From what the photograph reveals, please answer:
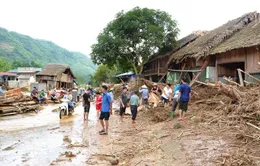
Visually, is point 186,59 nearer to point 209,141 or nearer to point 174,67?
point 174,67

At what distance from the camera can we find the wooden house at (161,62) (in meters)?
28.6

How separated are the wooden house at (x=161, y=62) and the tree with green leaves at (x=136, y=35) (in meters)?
1.11

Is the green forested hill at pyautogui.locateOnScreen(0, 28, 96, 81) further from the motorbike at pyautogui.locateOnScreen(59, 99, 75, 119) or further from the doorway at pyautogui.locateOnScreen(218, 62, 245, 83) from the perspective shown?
the doorway at pyautogui.locateOnScreen(218, 62, 245, 83)

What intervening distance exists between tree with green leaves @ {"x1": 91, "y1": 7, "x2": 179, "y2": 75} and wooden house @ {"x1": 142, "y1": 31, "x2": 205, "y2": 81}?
111cm

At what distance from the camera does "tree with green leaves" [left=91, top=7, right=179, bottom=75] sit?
2859 centimetres

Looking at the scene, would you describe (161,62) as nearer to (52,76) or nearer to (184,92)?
(184,92)

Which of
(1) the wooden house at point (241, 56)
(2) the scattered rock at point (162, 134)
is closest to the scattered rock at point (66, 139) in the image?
(2) the scattered rock at point (162, 134)

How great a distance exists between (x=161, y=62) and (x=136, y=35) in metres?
5.01

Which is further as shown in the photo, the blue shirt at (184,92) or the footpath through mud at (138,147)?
the blue shirt at (184,92)

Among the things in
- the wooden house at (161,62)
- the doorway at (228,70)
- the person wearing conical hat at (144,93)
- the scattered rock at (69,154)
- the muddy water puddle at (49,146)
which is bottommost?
the muddy water puddle at (49,146)

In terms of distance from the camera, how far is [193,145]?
6.83 m

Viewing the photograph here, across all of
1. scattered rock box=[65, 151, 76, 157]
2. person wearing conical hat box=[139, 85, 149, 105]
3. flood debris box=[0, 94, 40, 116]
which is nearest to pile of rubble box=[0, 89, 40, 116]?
flood debris box=[0, 94, 40, 116]

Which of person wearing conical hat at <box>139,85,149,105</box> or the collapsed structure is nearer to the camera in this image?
the collapsed structure

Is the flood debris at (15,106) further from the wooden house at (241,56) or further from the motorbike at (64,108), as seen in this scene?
the wooden house at (241,56)
